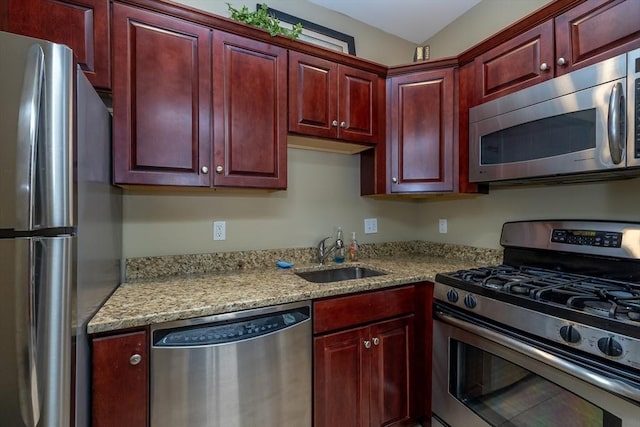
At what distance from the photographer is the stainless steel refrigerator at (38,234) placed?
2.53 feet

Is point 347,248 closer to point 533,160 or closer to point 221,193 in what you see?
point 221,193

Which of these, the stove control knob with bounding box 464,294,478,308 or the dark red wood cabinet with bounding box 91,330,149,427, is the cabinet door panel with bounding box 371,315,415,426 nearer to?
the stove control knob with bounding box 464,294,478,308

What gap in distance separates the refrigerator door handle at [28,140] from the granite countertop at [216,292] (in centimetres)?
43

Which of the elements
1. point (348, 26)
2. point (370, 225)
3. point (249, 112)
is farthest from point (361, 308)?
point (348, 26)

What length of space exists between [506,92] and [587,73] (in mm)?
390

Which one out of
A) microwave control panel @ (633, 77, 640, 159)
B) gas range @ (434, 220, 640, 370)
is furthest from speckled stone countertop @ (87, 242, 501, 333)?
microwave control panel @ (633, 77, 640, 159)

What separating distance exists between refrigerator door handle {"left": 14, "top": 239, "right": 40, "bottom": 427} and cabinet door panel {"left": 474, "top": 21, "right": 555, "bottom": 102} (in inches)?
82.8

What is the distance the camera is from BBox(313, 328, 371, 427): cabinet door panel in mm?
1415

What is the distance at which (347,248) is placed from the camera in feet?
7.43

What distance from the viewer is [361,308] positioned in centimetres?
152

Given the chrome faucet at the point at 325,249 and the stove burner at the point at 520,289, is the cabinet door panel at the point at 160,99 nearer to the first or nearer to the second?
the chrome faucet at the point at 325,249

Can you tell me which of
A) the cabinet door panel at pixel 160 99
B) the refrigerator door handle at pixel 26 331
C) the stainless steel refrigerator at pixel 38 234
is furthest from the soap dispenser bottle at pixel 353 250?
the refrigerator door handle at pixel 26 331

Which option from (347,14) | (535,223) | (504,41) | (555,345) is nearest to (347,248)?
(535,223)

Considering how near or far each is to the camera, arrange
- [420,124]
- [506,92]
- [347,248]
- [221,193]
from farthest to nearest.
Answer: [347,248]
[420,124]
[221,193]
[506,92]
